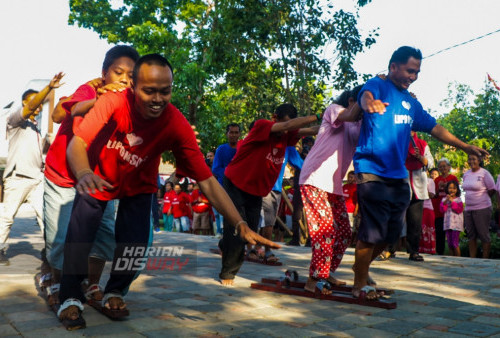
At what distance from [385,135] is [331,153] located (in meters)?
0.70

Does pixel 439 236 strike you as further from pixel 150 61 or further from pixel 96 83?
pixel 150 61

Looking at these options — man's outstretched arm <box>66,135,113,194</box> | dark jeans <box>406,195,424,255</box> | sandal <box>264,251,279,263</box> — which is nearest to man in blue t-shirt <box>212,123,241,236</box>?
sandal <box>264,251,279,263</box>

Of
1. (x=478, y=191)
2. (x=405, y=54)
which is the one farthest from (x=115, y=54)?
(x=478, y=191)

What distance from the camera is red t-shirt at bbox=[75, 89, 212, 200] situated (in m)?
3.23

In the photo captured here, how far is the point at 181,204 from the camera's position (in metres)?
Result: 14.8

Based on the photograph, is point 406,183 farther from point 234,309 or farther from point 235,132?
point 235,132

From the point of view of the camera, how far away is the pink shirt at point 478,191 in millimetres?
8711

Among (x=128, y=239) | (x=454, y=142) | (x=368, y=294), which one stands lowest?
(x=368, y=294)

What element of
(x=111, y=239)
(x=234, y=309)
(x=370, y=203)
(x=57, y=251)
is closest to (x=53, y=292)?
(x=57, y=251)

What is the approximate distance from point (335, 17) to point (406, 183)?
35.6ft

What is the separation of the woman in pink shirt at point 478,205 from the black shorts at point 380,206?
5.14 m

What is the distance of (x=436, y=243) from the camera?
33.0 ft

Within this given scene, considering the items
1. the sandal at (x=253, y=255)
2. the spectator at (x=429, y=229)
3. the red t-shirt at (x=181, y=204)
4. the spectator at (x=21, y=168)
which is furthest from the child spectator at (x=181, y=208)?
the spectator at (x=21, y=168)

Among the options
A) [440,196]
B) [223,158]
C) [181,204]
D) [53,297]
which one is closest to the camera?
[53,297]
